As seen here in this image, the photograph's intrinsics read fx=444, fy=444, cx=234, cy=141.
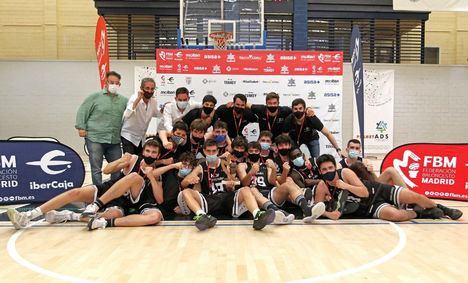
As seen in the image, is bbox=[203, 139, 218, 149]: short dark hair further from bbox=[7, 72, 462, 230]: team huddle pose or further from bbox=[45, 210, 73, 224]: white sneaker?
bbox=[45, 210, 73, 224]: white sneaker

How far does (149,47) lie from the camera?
15023mm

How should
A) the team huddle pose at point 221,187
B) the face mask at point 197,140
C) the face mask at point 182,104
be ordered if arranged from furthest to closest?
the face mask at point 182,104 < the face mask at point 197,140 < the team huddle pose at point 221,187

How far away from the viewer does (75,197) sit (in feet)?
15.9

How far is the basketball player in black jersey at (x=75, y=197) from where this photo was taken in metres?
4.52

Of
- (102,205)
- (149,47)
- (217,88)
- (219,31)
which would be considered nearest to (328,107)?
(217,88)

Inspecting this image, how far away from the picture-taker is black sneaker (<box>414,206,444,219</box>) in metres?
5.05

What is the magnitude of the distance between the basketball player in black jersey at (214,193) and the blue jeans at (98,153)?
1.63 metres

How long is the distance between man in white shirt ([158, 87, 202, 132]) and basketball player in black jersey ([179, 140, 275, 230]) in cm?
126

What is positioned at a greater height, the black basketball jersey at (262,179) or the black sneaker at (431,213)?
the black basketball jersey at (262,179)

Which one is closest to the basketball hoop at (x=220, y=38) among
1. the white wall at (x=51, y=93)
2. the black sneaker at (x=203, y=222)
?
the white wall at (x=51, y=93)

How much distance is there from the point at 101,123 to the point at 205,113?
1.42 meters

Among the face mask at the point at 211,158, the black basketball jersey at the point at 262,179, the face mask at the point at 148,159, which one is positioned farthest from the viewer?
the black basketball jersey at the point at 262,179

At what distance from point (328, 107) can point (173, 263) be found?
5.87 meters

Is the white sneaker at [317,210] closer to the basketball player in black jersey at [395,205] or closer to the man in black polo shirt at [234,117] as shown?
the basketball player in black jersey at [395,205]
